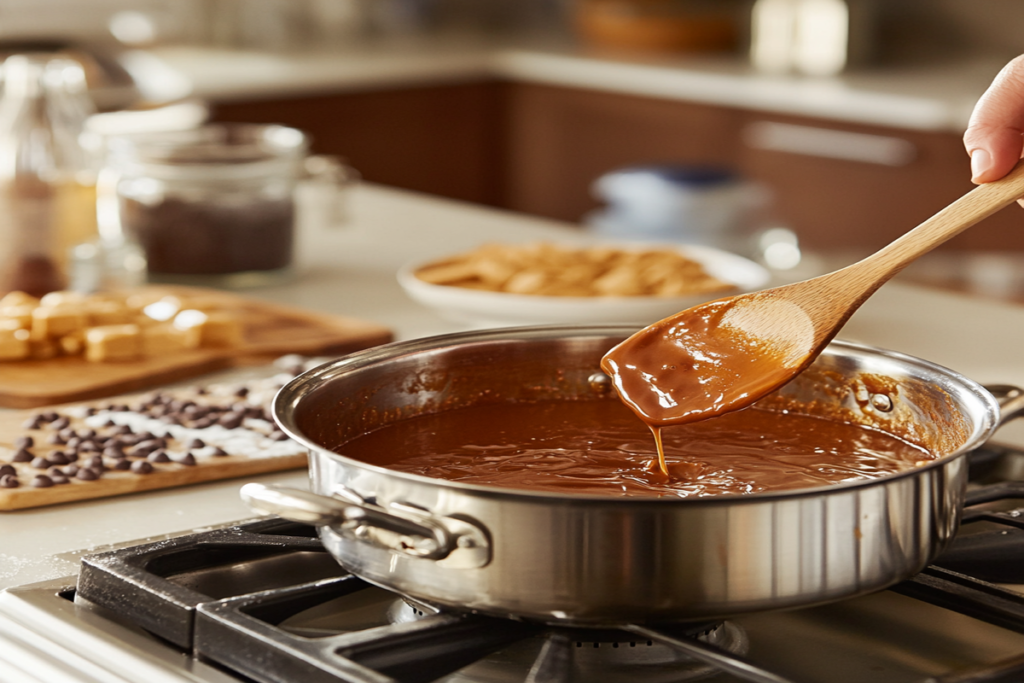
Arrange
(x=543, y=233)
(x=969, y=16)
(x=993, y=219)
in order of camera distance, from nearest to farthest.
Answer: (x=543, y=233) → (x=993, y=219) → (x=969, y=16)

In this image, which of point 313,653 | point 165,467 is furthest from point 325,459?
point 165,467

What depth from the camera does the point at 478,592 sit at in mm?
735

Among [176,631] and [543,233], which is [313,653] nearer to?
[176,631]

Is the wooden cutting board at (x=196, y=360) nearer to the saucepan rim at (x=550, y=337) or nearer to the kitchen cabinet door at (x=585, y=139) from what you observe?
the saucepan rim at (x=550, y=337)

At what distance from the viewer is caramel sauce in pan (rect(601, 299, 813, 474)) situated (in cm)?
96

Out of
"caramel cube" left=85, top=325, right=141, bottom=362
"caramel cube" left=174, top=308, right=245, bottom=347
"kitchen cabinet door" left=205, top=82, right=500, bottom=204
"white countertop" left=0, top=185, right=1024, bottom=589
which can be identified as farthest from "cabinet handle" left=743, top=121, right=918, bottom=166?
"caramel cube" left=85, top=325, right=141, bottom=362

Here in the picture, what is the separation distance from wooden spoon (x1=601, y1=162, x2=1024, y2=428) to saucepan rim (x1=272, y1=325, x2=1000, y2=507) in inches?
2.4

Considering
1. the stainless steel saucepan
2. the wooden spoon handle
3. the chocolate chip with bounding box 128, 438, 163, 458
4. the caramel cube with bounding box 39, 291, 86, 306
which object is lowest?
the chocolate chip with bounding box 128, 438, 163, 458

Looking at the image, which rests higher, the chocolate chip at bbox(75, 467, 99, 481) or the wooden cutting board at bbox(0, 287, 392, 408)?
the chocolate chip at bbox(75, 467, 99, 481)

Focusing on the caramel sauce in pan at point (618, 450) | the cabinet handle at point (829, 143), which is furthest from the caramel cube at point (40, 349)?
the cabinet handle at point (829, 143)

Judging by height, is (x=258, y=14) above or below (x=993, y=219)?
above

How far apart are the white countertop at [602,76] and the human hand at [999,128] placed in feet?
8.03

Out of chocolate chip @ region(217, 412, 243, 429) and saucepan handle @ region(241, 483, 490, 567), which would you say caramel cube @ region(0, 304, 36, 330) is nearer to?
chocolate chip @ region(217, 412, 243, 429)

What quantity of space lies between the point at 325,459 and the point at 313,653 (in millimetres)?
109
